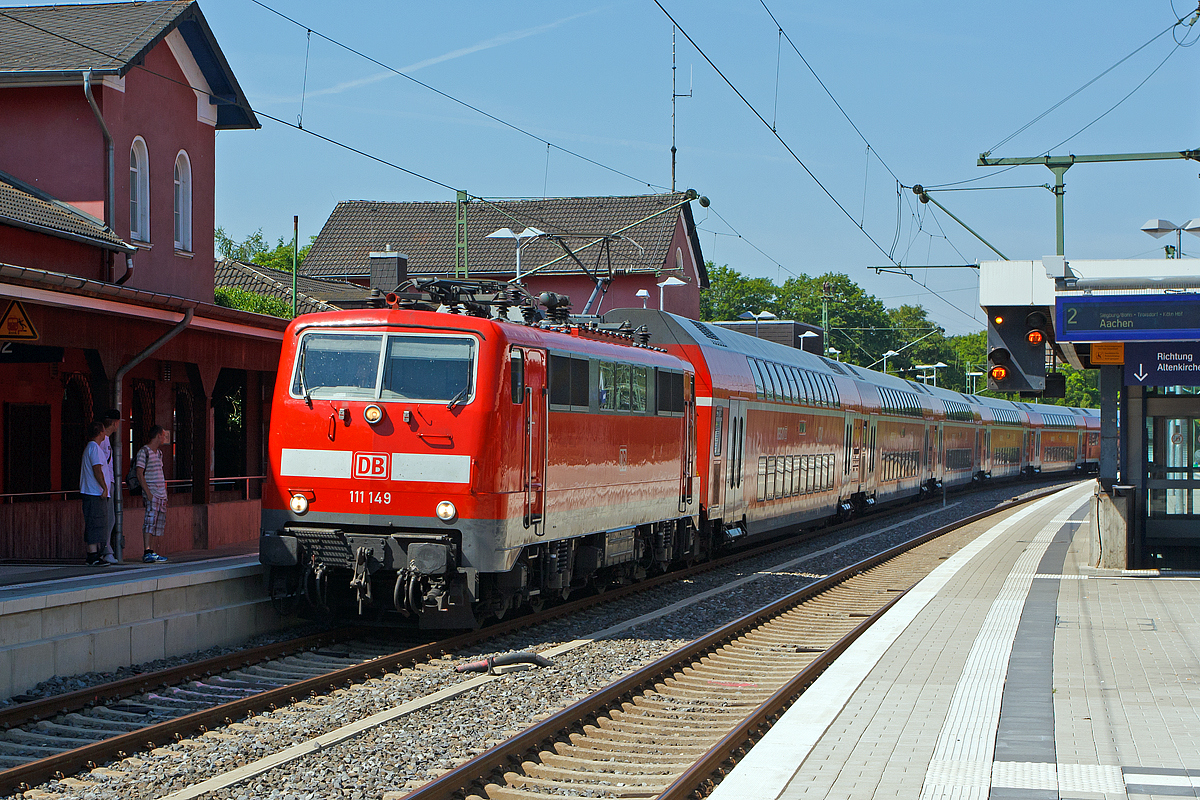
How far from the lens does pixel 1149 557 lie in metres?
18.0

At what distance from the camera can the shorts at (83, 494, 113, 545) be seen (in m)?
13.4

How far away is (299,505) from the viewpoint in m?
11.5

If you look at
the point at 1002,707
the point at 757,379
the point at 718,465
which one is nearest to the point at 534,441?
the point at 1002,707

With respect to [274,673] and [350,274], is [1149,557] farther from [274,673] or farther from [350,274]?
[350,274]

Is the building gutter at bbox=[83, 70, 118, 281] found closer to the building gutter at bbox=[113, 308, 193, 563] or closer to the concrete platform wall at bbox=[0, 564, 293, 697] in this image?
the building gutter at bbox=[113, 308, 193, 563]

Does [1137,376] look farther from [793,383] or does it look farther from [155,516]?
[155,516]

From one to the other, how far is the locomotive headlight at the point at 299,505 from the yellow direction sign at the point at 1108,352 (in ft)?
35.1

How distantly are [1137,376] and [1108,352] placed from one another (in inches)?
21.1

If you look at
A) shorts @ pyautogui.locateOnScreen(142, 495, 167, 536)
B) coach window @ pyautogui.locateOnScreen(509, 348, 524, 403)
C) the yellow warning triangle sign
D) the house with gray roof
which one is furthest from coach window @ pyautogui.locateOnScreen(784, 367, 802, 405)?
the house with gray roof

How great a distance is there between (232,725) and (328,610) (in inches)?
130

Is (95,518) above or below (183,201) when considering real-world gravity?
below

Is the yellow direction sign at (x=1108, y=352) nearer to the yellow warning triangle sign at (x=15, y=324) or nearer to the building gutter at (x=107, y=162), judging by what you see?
the yellow warning triangle sign at (x=15, y=324)

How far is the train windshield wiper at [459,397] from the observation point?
1130 cm

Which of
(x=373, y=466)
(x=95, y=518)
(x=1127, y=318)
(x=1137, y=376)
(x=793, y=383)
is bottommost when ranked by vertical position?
(x=95, y=518)
